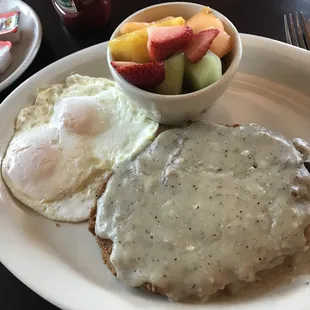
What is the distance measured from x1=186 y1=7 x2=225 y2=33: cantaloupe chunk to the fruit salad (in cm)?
1

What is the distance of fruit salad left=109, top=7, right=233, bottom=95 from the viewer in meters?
1.44

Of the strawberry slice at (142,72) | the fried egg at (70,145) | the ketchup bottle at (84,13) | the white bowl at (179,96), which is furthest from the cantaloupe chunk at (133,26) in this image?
→ the ketchup bottle at (84,13)

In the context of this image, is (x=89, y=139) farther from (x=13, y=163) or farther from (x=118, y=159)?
(x=13, y=163)

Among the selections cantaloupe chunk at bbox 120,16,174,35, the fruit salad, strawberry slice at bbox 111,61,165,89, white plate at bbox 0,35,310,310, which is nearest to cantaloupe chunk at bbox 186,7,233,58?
the fruit salad

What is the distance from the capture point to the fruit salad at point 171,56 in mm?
1436

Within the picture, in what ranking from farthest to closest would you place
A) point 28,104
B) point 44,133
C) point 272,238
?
point 28,104 → point 44,133 → point 272,238

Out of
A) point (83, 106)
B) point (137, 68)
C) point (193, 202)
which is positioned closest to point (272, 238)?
point (193, 202)

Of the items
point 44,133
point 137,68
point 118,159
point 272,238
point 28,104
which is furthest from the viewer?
point 28,104

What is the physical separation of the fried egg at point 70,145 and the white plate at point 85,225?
0.18 feet

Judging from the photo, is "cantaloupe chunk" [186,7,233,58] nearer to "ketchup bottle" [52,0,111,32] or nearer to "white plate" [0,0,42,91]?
"ketchup bottle" [52,0,111,32]

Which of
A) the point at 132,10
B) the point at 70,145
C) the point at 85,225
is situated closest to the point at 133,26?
the point at 70,145

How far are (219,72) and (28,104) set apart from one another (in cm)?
89

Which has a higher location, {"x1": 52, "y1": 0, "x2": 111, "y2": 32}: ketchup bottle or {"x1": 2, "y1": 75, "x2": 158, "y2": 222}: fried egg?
{"x1": 52, "y1": 0, "x2": 111, "y2": 32}: ketchup bottle

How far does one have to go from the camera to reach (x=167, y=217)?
135 centimetres
